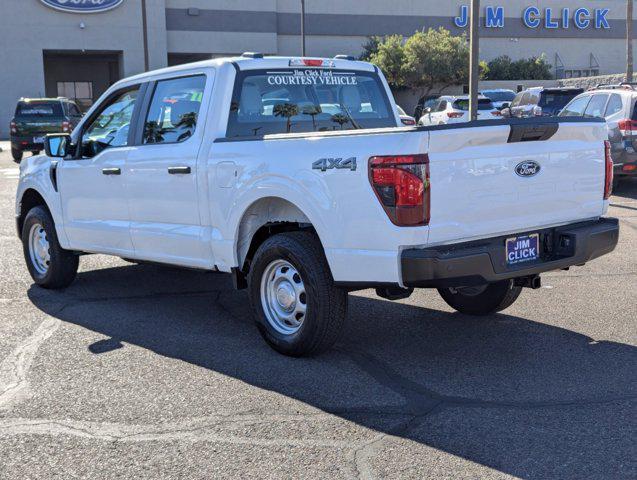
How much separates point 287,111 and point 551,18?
2240 inches

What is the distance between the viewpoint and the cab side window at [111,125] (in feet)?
23.2

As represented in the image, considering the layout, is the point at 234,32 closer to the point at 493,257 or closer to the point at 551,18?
the point at 551,18

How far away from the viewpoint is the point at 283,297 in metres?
5.68

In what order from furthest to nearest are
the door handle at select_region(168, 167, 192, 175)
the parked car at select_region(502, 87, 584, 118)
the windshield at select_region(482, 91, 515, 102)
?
the windshield at select_region(482, 91, 515, 102) < the parked car at select_region(502, 87, 584, 118) < the door handle at select_region(168, 167, 192, 175)

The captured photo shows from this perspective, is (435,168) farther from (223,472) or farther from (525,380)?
(223,472)

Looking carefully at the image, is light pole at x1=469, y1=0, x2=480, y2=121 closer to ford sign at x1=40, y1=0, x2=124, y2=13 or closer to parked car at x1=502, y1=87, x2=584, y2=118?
parked car at x1=502, y1=87, x2=584, y2=118

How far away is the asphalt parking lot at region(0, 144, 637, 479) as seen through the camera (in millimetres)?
4016

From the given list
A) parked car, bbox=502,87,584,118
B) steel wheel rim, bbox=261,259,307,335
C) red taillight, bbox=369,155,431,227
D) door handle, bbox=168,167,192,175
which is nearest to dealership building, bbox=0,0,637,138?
parked car, bbox=502,87,584,118

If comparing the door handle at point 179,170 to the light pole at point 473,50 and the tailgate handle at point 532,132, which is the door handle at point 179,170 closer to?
the tailgate handle at point 532,132

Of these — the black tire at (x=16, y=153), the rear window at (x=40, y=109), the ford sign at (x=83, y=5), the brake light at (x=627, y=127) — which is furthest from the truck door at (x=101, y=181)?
the ford sign at (x=83, y=5)

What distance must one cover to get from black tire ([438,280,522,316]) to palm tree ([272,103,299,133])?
1744 mm

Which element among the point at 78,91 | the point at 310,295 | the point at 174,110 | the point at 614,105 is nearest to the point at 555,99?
the point at 614,105

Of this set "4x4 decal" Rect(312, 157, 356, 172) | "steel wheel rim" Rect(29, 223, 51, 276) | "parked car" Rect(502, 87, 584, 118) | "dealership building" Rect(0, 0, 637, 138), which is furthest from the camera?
"dealership building" Rect(0, 0, 637, 138)

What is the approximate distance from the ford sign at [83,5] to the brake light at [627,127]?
132ft
